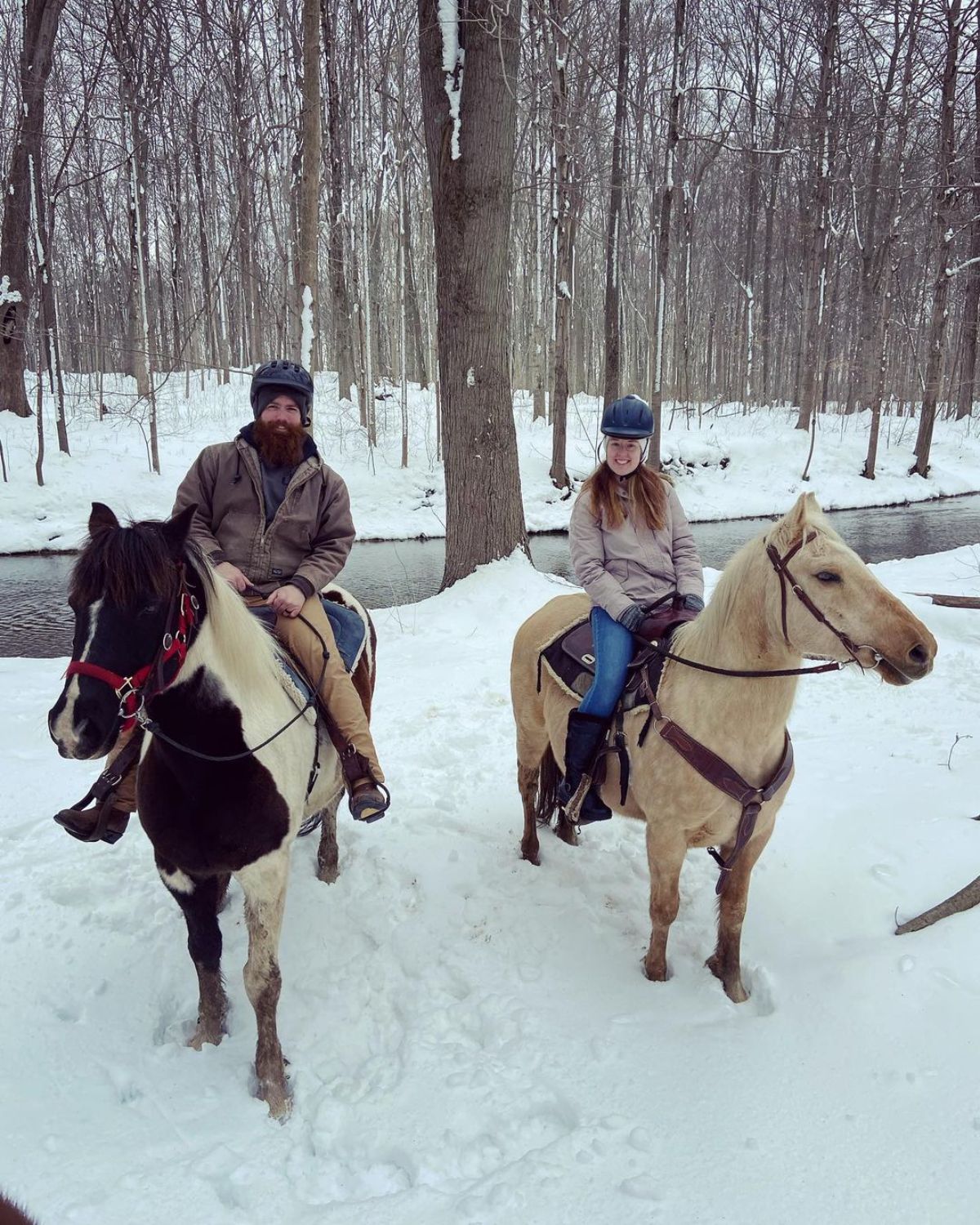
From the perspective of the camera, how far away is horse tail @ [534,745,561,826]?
13.1ft

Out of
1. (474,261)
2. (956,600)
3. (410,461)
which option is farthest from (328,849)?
(410,461)

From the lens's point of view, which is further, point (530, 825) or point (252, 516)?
point (530, 825)

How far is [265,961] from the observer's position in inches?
100

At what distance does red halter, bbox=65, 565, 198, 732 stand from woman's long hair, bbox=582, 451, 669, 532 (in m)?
2.00

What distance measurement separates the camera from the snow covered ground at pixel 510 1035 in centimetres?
208

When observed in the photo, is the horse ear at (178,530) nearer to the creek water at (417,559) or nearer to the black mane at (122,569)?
the black mane at (122,569)

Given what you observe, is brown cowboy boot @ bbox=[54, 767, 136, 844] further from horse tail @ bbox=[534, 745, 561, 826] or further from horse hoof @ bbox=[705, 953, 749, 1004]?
horse hoof @ bbox=[705, 953, 749, 1004]

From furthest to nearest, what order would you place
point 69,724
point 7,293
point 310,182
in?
point 7,293 < point 310,182 < point 69,724

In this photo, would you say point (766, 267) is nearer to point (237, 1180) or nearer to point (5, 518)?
point (5, 518)

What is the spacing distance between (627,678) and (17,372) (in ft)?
68.9

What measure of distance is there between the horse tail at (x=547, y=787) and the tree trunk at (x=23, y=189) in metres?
16.3

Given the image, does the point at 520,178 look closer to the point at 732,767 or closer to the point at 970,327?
the point at 970,327

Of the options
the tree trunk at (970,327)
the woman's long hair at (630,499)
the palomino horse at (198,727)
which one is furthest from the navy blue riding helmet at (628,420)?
the tree trunk at (970,327)

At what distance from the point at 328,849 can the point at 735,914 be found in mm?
2079
